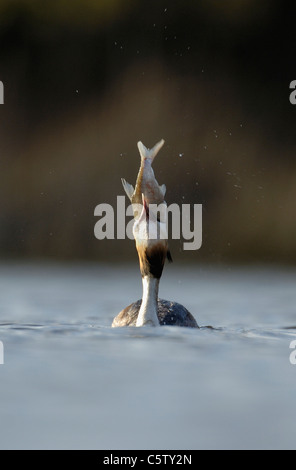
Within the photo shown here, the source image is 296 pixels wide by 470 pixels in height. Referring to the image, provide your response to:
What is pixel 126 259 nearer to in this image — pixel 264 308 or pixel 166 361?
pixel 264 308

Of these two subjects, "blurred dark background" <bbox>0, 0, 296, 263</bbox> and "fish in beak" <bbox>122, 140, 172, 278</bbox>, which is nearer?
"fish in beak" <bbox>122, 140, 172, 278</bbox>

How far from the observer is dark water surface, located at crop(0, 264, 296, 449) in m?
4.27

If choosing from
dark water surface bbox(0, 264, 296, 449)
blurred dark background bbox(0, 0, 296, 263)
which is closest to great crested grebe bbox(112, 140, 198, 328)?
dark water surface bbox(0, 264, 296, 449)

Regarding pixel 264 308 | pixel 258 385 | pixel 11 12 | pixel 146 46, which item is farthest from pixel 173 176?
pixel 258 385

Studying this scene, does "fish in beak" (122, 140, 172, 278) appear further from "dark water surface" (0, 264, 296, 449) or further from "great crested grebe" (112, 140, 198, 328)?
"dark water surface" (0, 264, 296, 449)

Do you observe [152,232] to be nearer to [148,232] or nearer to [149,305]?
[148,232]

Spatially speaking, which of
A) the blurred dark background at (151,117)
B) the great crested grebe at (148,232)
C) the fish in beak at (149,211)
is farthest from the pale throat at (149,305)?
the blurred dark background at (151,117)

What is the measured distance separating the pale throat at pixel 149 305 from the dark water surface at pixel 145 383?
0.31 feet

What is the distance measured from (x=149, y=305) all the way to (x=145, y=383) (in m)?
1.78

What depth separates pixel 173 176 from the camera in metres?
20.0

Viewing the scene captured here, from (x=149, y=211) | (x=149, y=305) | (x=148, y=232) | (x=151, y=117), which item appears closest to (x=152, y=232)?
(x=148, y=232)

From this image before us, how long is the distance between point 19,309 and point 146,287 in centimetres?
295

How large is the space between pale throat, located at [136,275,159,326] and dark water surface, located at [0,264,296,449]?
10 centimetres

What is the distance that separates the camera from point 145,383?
530 cm
